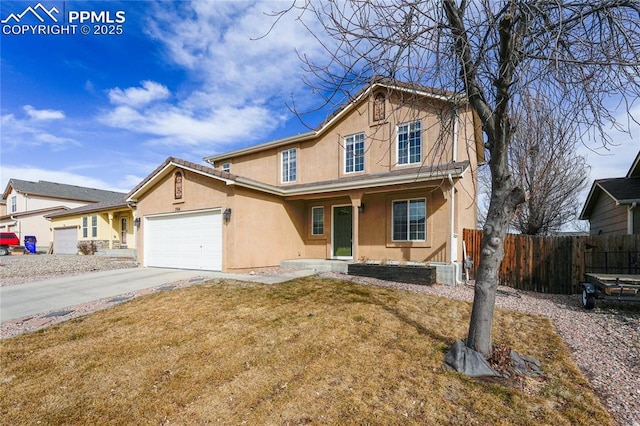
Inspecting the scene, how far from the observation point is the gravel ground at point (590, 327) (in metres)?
3.52

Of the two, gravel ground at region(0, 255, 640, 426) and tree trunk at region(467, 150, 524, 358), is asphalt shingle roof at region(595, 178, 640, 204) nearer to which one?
gravel ground at region(0, 255, 640, 426)

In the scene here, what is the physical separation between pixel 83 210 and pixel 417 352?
27.6 meters

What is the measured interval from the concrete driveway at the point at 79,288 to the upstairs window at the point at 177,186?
308 cm

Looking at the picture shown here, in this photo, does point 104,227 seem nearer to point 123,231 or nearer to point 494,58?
point 123,231

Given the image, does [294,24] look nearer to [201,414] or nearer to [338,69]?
[338,69]

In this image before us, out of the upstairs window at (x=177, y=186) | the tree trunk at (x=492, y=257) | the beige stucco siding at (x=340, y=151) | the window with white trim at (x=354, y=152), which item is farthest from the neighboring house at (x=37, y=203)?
the tree trunk at (x=492, y=257)

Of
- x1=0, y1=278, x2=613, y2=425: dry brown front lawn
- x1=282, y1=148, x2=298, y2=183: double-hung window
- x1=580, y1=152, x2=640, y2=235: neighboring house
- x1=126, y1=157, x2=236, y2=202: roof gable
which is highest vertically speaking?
x1=282, y1=148, x2=298, y2=183: double-hung window

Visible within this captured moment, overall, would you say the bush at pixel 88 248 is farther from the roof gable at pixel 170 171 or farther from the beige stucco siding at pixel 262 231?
the beige stucco siding at pixel 262 231

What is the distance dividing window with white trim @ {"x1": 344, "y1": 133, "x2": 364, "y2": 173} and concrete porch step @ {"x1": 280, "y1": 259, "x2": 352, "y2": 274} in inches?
160

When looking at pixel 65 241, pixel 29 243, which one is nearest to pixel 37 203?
pixel 29 243

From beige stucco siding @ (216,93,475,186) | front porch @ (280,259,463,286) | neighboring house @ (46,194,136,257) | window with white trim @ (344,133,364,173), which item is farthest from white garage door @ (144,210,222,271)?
neighboring house @ (46,194,136,257)

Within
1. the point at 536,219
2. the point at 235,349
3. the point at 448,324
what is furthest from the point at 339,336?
the point at 536,219

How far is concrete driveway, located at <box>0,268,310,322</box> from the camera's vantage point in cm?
717

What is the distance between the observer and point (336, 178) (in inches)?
524
